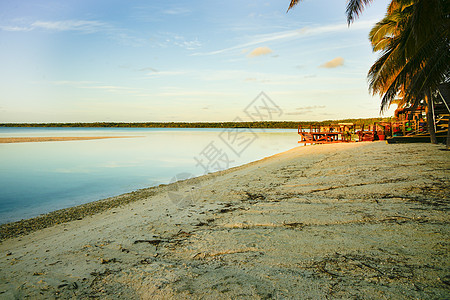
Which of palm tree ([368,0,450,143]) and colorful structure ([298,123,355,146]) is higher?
palm tree ([368,0,450,143])

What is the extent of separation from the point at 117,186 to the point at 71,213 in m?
5.57

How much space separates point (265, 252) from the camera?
10.6 feet

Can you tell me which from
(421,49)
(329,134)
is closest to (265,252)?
(421,49)

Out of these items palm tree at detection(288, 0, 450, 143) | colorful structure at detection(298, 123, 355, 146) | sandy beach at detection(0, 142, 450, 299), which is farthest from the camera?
colorful structure at detection(298, 123, 355, 146)

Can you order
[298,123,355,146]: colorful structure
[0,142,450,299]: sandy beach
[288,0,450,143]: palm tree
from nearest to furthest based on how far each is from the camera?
1. [0,142,450,299]: sandy beach
2. [288,0,450,143]: palm tree
3. [298,123,355,146]: colorful structure

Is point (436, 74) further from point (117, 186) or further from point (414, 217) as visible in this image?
point (117, 186)

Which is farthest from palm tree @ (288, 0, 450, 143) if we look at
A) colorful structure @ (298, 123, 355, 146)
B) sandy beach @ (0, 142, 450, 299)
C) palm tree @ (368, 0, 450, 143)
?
colorful structure @ (298, 123, 355, 146)

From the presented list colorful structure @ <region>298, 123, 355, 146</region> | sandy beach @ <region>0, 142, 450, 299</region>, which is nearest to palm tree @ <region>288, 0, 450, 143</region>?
sandy beach @ <region>0, 142, 450, 299</region>

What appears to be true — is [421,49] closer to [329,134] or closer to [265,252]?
[265,252]

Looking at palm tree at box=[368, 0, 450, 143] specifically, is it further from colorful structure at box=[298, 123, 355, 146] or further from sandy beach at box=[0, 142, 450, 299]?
colorful structure at box=[298, 123, 355, 146]

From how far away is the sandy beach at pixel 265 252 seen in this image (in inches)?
98.4

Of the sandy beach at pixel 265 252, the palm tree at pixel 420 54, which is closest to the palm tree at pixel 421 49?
the palm tree at pixel 420 54

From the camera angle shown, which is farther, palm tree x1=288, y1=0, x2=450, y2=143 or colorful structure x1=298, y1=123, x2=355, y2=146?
colorful structure x1=298, y1=123, x2=355, y2=146

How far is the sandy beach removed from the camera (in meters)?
2.50
